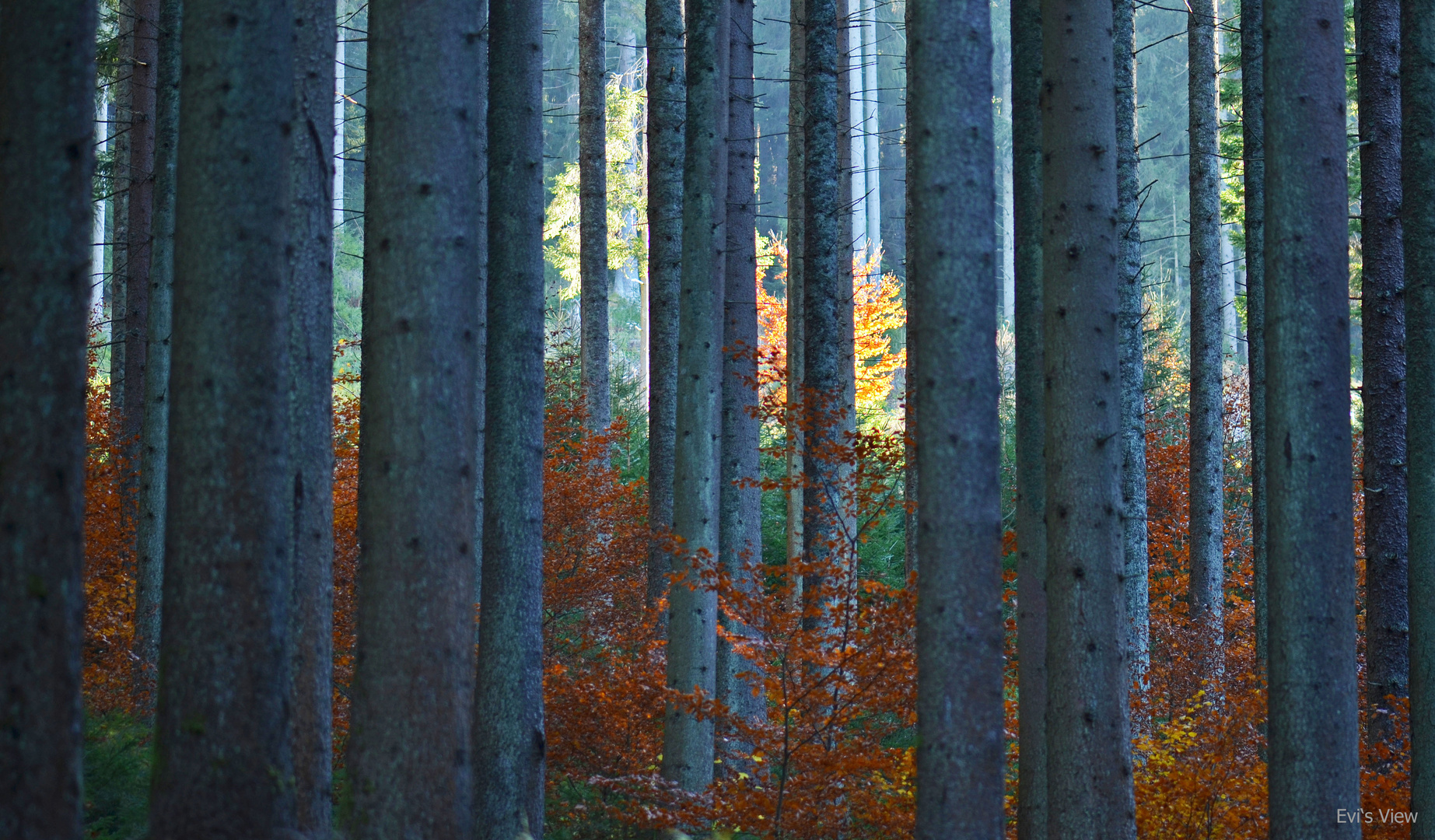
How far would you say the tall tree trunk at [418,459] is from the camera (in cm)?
489

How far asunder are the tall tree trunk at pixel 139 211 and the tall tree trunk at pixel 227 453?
27.6 feet

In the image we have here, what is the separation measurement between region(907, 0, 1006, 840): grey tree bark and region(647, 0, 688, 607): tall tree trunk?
203 inches

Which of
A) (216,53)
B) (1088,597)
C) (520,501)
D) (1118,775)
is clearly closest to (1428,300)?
(1088,597)

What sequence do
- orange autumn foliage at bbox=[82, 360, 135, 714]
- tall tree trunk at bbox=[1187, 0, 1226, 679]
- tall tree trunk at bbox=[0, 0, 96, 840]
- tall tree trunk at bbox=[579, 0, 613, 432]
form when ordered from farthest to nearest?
tall tree trunk at bbox=[579, 0, 613, 432], tall tree trunk at bbox=[1187, 0, 1226, 679], orange autumn foliage at bbox=[82, 360, 135, 714], tall tree trunk at bbox=[0, 0, 96, 840]

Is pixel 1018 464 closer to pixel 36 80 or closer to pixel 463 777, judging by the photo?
pixel 463 777

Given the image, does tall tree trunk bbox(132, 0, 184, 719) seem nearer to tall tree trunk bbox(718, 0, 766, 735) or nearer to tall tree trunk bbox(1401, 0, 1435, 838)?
tall tree trunk bbox(718, 0, 766, 735)

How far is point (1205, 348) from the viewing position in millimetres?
13922

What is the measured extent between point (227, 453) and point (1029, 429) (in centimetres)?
456

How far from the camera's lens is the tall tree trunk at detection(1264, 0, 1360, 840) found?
5449mm

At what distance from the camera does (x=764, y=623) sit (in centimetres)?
805

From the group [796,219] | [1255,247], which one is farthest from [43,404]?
[1255,247]

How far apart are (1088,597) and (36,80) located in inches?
202

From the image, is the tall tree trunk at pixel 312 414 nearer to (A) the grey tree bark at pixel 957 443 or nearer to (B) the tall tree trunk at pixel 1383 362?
(A) the grey tree bark at pixel 957 443

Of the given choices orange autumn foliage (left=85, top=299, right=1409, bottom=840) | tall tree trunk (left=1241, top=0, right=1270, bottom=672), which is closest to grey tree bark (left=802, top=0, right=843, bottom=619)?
orange autumn foliage (left=85, top=299, right=1409, bottom=840)
